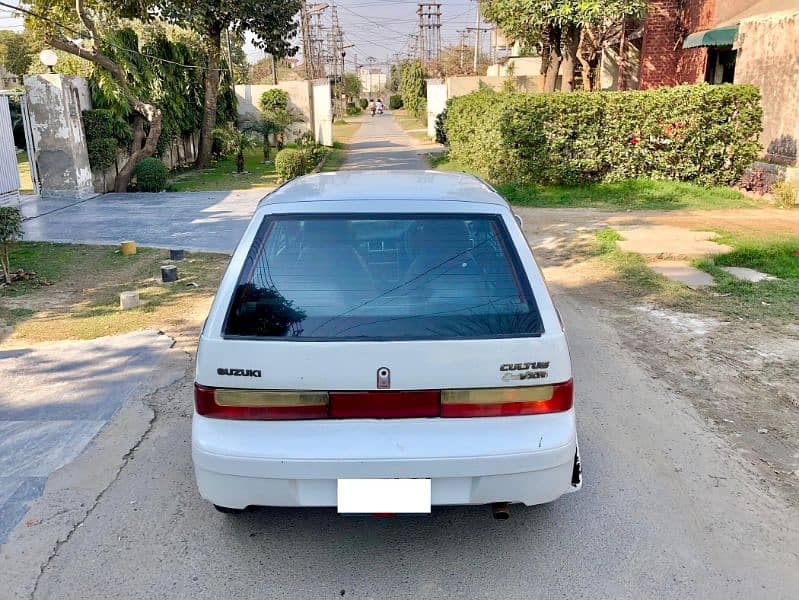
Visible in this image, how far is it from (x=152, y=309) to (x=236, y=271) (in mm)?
4185

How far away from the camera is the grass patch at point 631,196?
11984 mm

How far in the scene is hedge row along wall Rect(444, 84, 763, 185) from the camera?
492 inches

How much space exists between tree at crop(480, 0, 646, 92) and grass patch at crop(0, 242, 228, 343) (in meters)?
11.1

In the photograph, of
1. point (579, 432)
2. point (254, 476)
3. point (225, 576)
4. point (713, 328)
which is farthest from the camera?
point (713, 328)

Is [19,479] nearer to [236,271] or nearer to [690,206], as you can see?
[236,271]

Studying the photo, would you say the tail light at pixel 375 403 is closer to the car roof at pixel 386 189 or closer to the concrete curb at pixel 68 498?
the car roof at pixel 386 189

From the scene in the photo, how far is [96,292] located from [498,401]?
603 cm

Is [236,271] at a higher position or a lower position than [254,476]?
higher

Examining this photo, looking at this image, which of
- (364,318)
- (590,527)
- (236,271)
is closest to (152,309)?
(236,271)

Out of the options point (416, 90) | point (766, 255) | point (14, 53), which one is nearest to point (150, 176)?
point (766, 255)

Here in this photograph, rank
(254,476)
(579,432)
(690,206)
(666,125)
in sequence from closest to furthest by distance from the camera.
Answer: (254,476) → (579,432) → (690,206) → (666,125)

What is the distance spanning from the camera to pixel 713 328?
5.88m

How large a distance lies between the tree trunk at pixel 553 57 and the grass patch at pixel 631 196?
677 cm

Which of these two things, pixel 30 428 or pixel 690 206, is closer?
pixel 30 428
